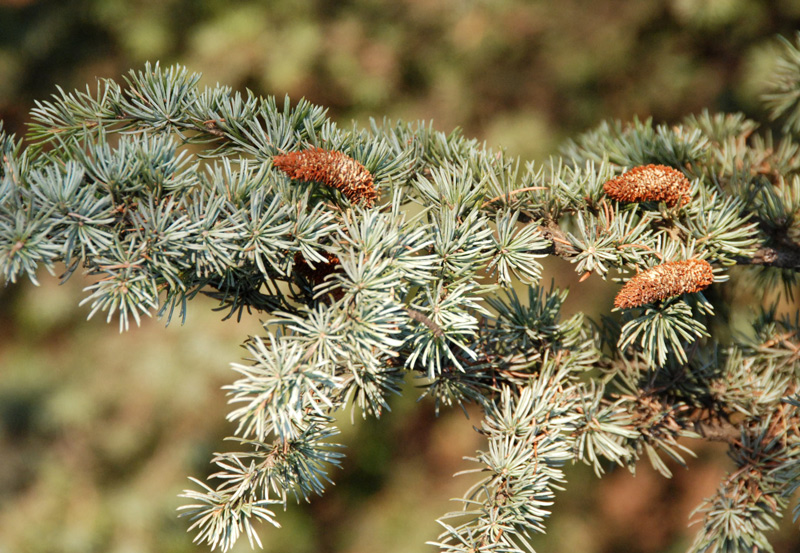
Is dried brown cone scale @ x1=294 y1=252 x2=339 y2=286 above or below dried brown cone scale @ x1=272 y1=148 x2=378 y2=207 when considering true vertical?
below

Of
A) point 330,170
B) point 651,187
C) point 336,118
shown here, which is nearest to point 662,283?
point 651,187

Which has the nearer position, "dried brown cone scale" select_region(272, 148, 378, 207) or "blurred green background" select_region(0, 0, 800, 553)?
"dried brown cone scale" select_region(272, 148, 378, 207)

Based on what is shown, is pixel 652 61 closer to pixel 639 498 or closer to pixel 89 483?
pixel 639 498

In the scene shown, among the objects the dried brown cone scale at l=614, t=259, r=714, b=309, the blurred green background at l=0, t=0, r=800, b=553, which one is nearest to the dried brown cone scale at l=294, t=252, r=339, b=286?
the dried brown cone scale at l=614, t=259, r=714, b=309

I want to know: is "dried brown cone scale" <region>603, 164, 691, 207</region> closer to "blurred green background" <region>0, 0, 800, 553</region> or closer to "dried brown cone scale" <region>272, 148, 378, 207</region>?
"dried brown cone scale" <region>272, 148, 378, 207</region>

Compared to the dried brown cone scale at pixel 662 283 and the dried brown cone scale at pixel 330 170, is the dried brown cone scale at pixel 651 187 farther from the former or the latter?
the dried brown cone scale at pixel 330 170

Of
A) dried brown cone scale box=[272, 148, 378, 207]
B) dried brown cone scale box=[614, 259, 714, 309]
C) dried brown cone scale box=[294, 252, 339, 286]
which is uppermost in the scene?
dried brown cone scale box=[272, 148, 378, 207]
